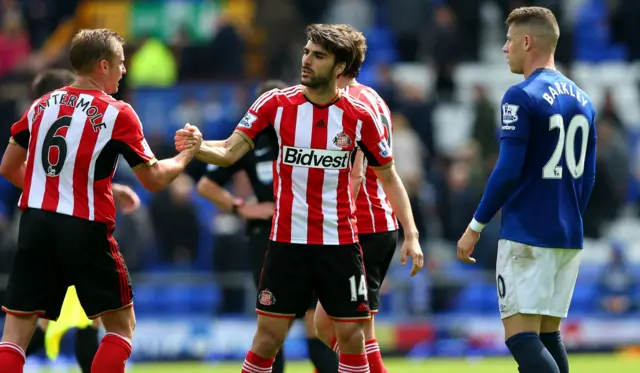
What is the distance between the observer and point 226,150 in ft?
23.5

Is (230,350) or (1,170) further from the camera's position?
(230,350)

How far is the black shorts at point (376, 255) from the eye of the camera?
790cm

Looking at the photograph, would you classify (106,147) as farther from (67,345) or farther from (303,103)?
(67,345)

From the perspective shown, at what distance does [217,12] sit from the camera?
2134 cm

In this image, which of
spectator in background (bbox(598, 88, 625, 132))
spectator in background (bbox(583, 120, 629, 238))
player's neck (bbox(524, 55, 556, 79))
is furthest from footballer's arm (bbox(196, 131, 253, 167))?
spectator in background (bbox(598, 88, 625, 132))

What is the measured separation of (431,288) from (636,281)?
2.67 m

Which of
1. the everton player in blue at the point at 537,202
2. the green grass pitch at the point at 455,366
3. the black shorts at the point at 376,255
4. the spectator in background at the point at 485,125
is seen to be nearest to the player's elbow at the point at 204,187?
the black shorts at the point at 376,255

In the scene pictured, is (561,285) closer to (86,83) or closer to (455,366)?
(86,83)

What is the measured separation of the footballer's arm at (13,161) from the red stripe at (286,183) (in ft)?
5.30

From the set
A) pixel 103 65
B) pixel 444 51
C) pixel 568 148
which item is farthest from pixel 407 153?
pixel 103 65

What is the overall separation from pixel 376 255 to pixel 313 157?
46.3 inches

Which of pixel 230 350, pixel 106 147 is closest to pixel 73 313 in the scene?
pixel 106 147

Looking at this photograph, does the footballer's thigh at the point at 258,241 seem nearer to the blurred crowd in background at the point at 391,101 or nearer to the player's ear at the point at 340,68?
the player's ear at the point at 340,68

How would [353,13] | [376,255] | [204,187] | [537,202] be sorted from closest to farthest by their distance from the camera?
[537,202] < [376,255] < [204,187] < [353,13]
